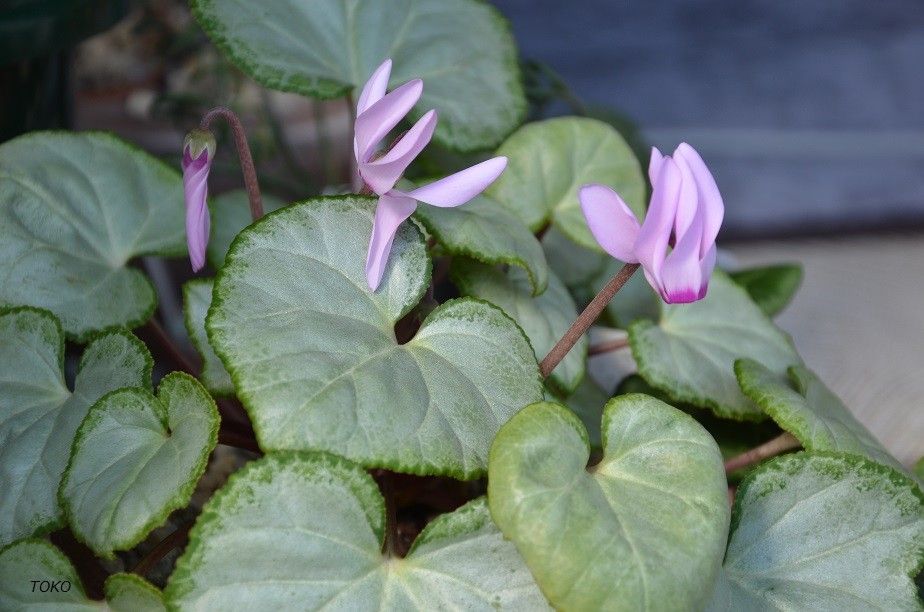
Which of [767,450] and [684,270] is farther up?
[684,270]

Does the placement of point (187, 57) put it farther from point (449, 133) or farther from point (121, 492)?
point (121, 492)

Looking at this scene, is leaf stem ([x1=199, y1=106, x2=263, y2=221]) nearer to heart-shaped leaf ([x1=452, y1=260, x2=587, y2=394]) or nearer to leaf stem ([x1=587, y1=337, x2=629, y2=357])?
heart-shaped leaf ([x1=452, y1=260, x2=587, y2=394])

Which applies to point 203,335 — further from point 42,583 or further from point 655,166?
point 655,166

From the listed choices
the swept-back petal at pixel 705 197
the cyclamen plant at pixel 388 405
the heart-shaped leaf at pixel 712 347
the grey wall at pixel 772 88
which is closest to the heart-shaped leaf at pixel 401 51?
the cyclamen plant at pixel 388 405

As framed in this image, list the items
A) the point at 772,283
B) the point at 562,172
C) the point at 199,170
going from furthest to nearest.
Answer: the point at 772,283 < the point at 562,172 < the point at 199,170

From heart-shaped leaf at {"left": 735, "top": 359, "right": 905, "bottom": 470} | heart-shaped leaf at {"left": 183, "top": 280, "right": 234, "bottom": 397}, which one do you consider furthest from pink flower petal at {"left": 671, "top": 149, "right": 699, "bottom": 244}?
heart-shaped leaf at {"left": 183, "top": 280, "right": 234, "bottom": 397}

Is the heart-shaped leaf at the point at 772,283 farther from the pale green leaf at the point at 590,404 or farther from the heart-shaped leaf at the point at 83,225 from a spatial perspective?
the heart-shaped leaf at the point at 83,225

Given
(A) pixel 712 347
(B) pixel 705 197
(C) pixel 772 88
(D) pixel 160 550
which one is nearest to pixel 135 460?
(D) pixel 160 550
